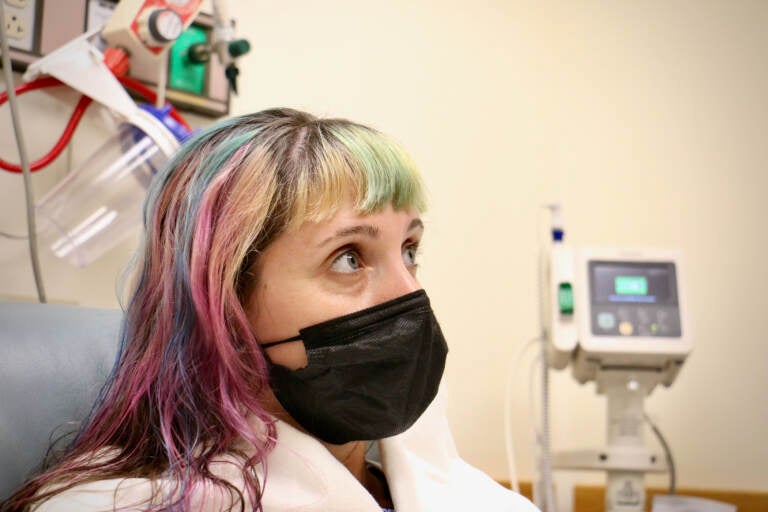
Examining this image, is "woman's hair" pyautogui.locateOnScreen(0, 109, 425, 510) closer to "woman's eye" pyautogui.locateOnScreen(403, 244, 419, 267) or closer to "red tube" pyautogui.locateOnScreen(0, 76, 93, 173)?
"woman's eye" pyautogui.locateOnScreen(403, 244, 419, 267)

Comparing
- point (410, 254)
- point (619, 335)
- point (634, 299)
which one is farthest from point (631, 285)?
point (410, 254)

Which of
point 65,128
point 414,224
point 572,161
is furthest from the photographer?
point 572,161

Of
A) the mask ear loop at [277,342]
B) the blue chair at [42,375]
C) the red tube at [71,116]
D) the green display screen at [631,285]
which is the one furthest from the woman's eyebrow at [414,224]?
the green display screen at [631,285]

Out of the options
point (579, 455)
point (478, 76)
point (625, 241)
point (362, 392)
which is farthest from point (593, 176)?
point (362, 392)

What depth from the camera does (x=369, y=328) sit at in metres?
1.07

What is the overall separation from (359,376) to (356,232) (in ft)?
0.61

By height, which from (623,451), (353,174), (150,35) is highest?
(150,35)

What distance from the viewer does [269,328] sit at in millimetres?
1069

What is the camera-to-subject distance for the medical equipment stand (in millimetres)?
1860

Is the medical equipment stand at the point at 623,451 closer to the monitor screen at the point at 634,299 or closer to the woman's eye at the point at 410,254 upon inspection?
the monitor screen at the point at 634,299

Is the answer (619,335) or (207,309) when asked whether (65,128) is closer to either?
(207,309)

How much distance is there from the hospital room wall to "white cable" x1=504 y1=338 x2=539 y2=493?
1.1 inches

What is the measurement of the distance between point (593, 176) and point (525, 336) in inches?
19.3

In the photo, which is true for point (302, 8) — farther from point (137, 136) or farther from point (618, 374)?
point (618, 374)
